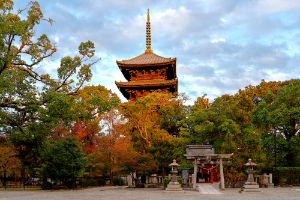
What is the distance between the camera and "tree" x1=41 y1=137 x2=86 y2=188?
102ft

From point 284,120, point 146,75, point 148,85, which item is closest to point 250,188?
point 284,120

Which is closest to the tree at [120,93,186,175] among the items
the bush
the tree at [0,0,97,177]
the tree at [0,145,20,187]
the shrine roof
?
the bush

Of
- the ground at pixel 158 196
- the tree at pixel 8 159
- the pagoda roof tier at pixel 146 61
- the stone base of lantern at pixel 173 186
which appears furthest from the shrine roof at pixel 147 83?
the ground at pixel 158 196

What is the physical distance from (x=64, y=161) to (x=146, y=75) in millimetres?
19750

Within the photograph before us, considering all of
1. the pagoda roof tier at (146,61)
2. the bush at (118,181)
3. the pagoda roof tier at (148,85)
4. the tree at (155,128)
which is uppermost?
the pagoda roof tier at (146,61)

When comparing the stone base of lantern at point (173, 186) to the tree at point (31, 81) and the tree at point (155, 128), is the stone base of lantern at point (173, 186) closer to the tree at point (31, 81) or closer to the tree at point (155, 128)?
the tree at point (155, 128)

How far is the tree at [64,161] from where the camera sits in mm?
31109

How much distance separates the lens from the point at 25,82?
1358 centimetres

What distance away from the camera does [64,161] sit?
1229 inches

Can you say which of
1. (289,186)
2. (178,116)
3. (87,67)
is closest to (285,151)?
(289,186)

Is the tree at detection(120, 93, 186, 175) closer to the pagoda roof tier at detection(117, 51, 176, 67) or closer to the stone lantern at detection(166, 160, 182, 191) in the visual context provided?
the stone lantern at detection(166, 160, 182, 191)

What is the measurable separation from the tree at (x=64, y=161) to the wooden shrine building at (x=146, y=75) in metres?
15.9

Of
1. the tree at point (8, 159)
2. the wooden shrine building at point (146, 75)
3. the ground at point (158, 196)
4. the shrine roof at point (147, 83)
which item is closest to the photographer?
the ground at point (158, 196)

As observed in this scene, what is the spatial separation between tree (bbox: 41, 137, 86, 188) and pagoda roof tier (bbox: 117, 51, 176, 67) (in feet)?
57.1
